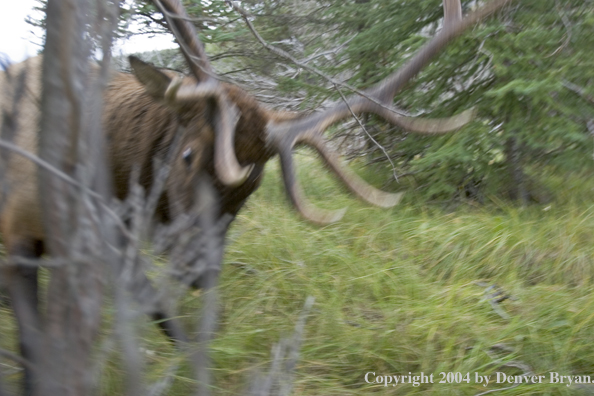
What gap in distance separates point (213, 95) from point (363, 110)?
910 mm

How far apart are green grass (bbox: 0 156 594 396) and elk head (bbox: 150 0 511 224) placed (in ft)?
1.12

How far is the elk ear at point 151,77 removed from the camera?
2.73 m

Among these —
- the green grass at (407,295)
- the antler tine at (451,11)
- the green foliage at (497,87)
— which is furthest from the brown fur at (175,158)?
the green foliage at (497,87)

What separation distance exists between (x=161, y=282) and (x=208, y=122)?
1.44 meters

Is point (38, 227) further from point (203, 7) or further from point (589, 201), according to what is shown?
point (589, 201)

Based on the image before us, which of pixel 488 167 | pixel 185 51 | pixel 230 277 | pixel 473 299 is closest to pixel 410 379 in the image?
pixel 473 299

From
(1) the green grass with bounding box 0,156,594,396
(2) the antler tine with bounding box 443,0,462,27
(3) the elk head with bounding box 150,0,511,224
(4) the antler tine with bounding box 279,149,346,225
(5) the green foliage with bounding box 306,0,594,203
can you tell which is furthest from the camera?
(5) the green foliage with bounding box 306,0,594,203

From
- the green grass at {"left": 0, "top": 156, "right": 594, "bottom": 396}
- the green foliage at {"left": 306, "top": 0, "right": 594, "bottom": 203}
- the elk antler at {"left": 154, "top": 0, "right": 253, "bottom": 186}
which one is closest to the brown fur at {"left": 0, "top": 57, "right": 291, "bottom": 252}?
the elk antler at {"left": 154, "top": 0, "right": 253, "bottom": 186}

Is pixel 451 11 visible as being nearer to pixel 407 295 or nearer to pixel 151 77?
pixel 151 77

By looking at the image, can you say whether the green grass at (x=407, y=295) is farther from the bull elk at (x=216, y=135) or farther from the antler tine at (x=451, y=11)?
the antler tine at (x=451, y=11)

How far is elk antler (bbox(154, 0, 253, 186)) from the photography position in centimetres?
254

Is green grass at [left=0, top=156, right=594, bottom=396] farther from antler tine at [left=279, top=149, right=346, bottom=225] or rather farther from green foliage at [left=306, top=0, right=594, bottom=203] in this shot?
green foliage at [left=306, top=0, right=594, bottom=203]

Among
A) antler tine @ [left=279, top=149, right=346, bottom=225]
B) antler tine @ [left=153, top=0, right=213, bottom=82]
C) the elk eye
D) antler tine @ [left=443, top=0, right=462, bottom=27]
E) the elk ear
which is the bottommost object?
antler tine @ [left=279, top=149, right=346, bottom=225]

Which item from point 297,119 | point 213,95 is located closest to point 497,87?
point 297,119
